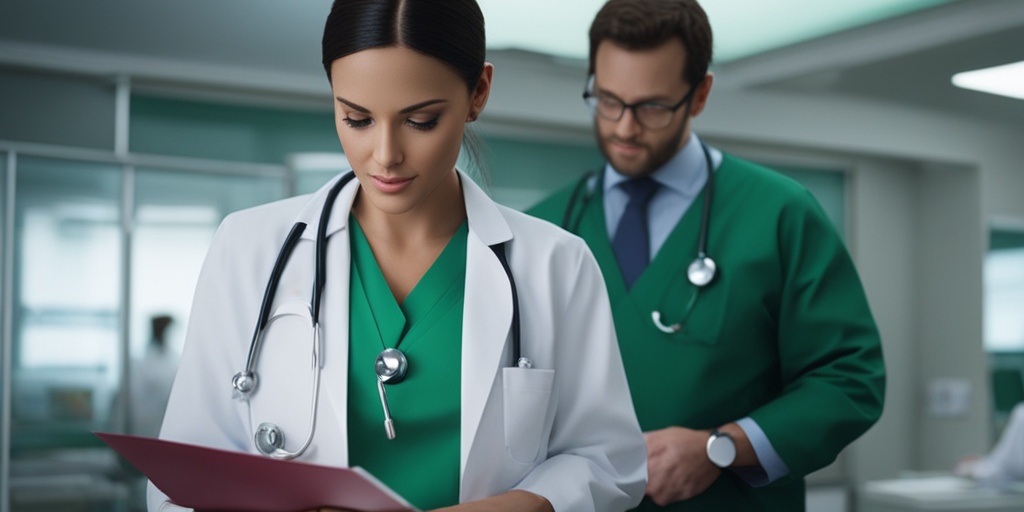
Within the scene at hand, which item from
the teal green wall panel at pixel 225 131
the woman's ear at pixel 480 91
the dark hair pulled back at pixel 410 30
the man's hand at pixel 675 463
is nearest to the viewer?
the dark hair pulled back at pixel 410 30

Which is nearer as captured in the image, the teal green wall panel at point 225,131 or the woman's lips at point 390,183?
the woman's lips at point 390,183

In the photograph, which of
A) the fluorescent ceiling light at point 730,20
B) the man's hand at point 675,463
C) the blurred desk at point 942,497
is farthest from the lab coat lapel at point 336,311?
the blurred desk at point 942,497

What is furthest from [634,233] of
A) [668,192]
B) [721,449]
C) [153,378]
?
[153,378]

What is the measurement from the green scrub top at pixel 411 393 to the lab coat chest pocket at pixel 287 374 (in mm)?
50

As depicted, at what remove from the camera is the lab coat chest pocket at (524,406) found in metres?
1.12

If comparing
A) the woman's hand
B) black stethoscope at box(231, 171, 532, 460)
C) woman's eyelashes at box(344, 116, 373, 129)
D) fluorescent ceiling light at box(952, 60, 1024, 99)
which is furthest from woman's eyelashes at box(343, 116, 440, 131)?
fluorescent ceiling light at box(952, 60, 1024, 99)

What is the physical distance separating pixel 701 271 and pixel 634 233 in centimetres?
15

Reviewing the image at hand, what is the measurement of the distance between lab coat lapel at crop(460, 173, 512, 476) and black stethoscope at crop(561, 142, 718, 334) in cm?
57

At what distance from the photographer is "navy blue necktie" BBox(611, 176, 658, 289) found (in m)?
1.77

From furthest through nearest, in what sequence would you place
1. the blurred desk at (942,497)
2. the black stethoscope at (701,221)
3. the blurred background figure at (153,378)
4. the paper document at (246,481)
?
the blurred desk at (942,497), the blurred background figure at (153,378), the black stethoscope at (701,221), the paper document at (246,481)

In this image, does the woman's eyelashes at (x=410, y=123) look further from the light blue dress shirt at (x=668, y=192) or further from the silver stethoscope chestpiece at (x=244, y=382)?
the light blue dress shirt at (x=668, y=192)

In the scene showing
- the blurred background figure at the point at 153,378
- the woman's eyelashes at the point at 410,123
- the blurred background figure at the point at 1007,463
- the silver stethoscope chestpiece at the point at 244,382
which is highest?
the woman's eyelashes at the point at 410,123

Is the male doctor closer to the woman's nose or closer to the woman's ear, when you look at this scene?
the woman's ear

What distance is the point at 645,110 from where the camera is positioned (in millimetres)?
1740
